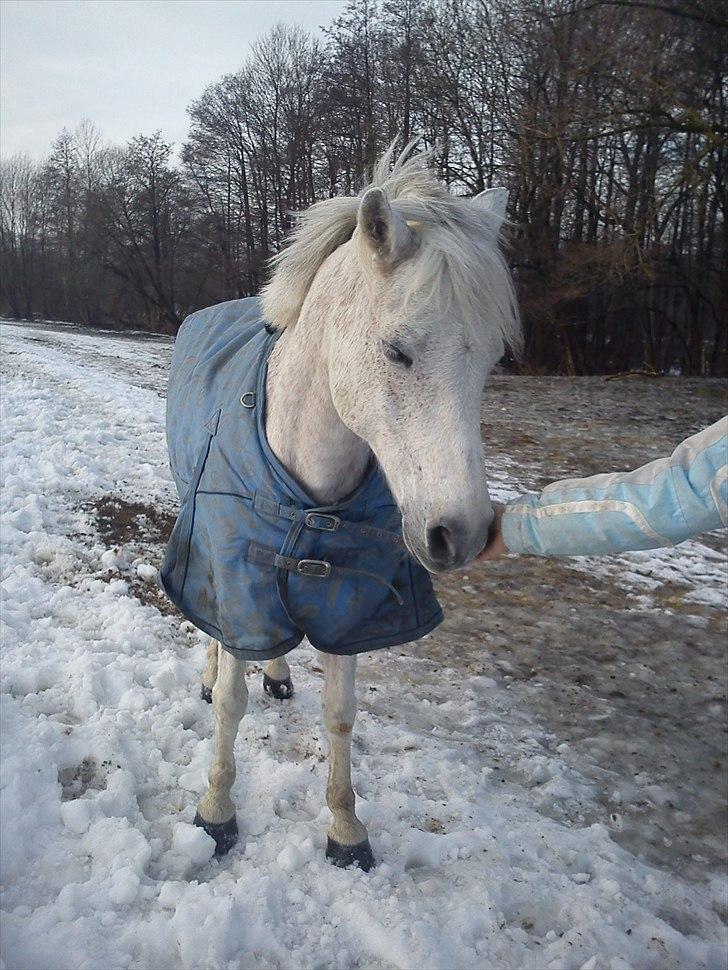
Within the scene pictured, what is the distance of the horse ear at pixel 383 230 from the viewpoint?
1.51 meters

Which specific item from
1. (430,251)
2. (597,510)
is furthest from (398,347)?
(597,510)

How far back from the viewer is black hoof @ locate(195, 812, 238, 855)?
2.13 meters

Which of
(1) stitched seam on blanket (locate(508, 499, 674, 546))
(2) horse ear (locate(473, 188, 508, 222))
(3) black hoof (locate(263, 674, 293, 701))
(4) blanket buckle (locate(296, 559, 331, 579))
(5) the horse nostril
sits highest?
(2) horse ear (locate(473, 188, 508, 222))

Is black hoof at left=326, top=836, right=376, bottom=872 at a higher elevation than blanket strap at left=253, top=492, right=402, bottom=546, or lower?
lower

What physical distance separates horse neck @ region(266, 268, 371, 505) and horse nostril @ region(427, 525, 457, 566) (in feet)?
1.74

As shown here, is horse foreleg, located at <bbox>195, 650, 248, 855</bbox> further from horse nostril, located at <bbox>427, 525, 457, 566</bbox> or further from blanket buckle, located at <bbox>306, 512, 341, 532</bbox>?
horse nostril, located at <bbox>427, 525, 457, 566</bbox>

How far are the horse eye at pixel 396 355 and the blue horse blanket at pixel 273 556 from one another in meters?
0.52

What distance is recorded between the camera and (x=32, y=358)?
11383 millimetres

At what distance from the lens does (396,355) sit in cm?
155

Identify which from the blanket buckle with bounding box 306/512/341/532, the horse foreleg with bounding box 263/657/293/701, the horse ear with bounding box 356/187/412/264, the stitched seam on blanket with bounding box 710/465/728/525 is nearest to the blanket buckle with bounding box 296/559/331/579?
the blanket buckle with bounding box 306/512/341/532

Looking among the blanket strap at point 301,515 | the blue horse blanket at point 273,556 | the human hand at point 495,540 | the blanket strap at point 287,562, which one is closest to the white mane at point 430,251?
the blue horse blanket at point 273,556

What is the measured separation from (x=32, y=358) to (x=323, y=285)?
11.3m

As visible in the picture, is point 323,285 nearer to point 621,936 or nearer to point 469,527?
point 469,527

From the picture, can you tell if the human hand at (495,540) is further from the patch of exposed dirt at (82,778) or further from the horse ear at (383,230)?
the patch of exposed dirt at (82,778)
